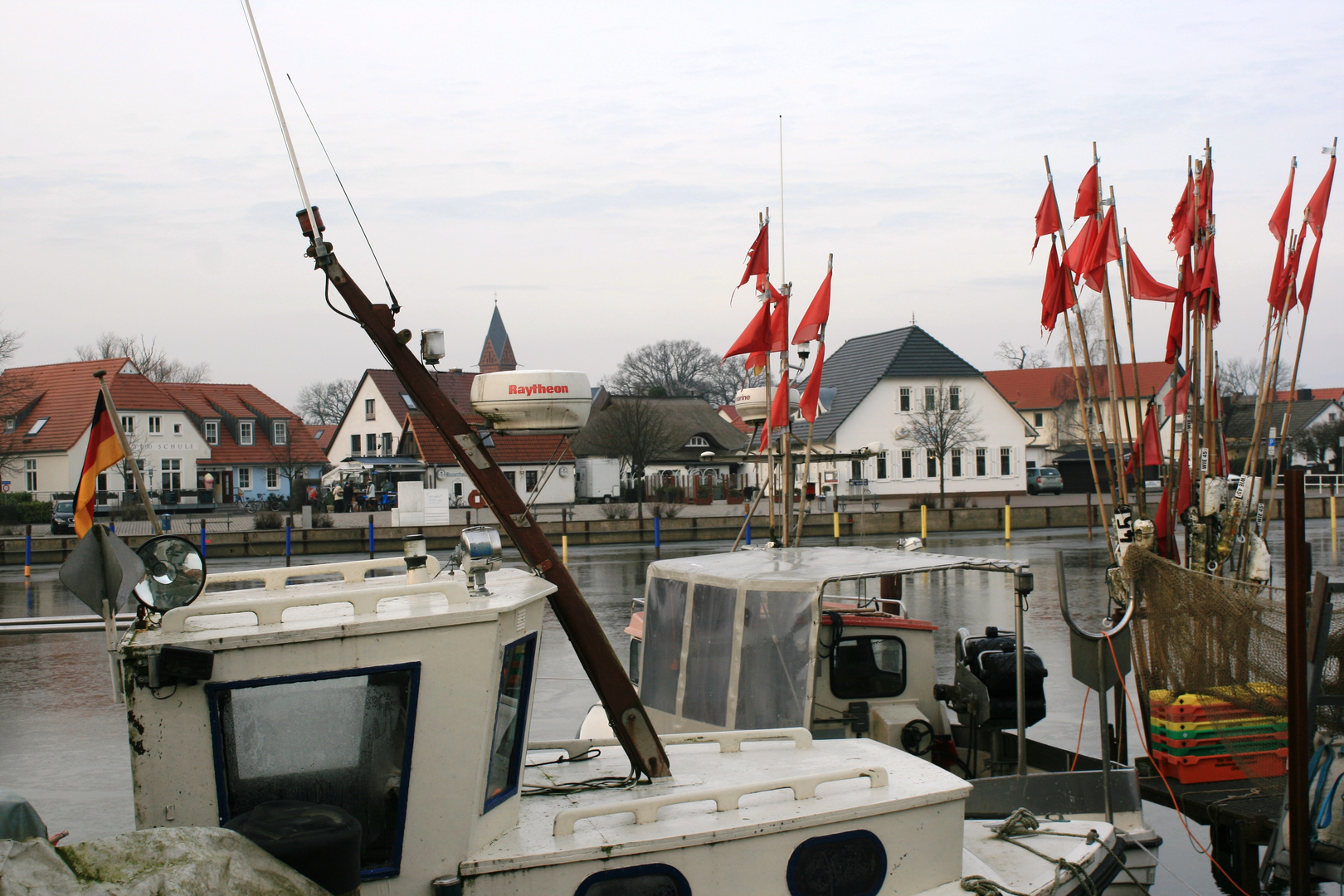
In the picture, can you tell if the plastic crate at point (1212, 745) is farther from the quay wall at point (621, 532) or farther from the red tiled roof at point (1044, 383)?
the red tiled roof at point (1044, 383)

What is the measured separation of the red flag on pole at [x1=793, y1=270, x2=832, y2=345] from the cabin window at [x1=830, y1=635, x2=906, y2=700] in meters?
4.45

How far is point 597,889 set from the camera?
4105 mm

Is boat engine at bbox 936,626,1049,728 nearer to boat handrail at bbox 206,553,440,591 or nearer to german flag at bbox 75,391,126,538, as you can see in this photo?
boat handrail at bbox 206,553,440,591

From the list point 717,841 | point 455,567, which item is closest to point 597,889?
point 717,841

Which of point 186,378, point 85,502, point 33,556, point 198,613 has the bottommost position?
point 33,556

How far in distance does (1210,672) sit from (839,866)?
4172 millimetres

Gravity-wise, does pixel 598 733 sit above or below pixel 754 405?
below

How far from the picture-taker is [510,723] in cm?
429

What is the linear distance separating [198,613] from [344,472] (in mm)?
50283

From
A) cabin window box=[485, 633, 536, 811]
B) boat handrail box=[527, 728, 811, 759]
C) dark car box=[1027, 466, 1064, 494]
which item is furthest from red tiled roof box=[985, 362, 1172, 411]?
cabin window box=[485, 633, 536, 811]

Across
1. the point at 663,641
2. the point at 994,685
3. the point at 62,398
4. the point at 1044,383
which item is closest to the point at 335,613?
the point at 663,641

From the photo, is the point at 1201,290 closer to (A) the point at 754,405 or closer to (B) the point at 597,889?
(A) the point at 754,405

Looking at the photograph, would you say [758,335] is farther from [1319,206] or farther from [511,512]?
[511,512]

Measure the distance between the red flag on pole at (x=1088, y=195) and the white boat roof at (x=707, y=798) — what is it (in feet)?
19.7
